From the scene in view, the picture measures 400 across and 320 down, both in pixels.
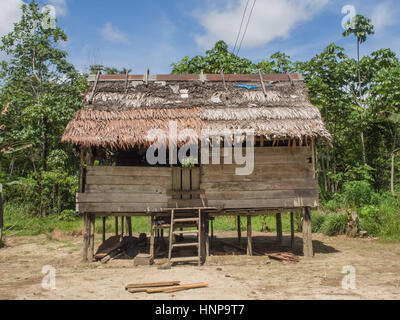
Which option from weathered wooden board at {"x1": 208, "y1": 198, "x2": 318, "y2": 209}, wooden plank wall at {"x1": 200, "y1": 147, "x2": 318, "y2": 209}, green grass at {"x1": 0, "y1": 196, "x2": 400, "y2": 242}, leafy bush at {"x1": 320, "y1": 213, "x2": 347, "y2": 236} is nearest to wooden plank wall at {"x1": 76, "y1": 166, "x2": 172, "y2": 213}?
wooden plank wall at {"x1": 200, "y1": 147, "x2": 318, "y2": 209}

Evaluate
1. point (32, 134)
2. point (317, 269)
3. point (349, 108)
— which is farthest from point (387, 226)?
point (32, 134)

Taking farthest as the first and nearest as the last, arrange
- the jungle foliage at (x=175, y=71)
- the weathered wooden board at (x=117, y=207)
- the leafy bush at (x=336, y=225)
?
the jungle foliage at (x=175, y=71)
the leafy bush at (x=336, y=225)
the weathered wooden board at (x=117, y=207)

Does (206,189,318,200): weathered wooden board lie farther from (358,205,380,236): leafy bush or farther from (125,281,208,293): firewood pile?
(358,205,380,236): leafy bush

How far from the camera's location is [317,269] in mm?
7887

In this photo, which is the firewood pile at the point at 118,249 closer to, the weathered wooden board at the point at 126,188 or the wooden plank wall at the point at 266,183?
the weathered wooden board at the point at 126,188

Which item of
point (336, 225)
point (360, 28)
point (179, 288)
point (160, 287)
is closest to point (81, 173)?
point (160, 287)

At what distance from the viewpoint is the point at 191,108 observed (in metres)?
9.73

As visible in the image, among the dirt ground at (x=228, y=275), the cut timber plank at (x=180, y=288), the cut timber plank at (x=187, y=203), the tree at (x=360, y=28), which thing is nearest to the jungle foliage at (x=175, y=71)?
the tree at (x=360, y=28)

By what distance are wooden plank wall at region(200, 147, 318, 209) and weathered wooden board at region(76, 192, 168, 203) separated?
1.27 m

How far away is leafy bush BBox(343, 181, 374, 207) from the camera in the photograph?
1359 centimetres

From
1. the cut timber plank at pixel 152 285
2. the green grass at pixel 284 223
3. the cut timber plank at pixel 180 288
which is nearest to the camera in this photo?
the cut timber plank at pixel 180 288

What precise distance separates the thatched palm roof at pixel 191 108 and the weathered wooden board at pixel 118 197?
1314 mm

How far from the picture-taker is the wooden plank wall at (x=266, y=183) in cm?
928
